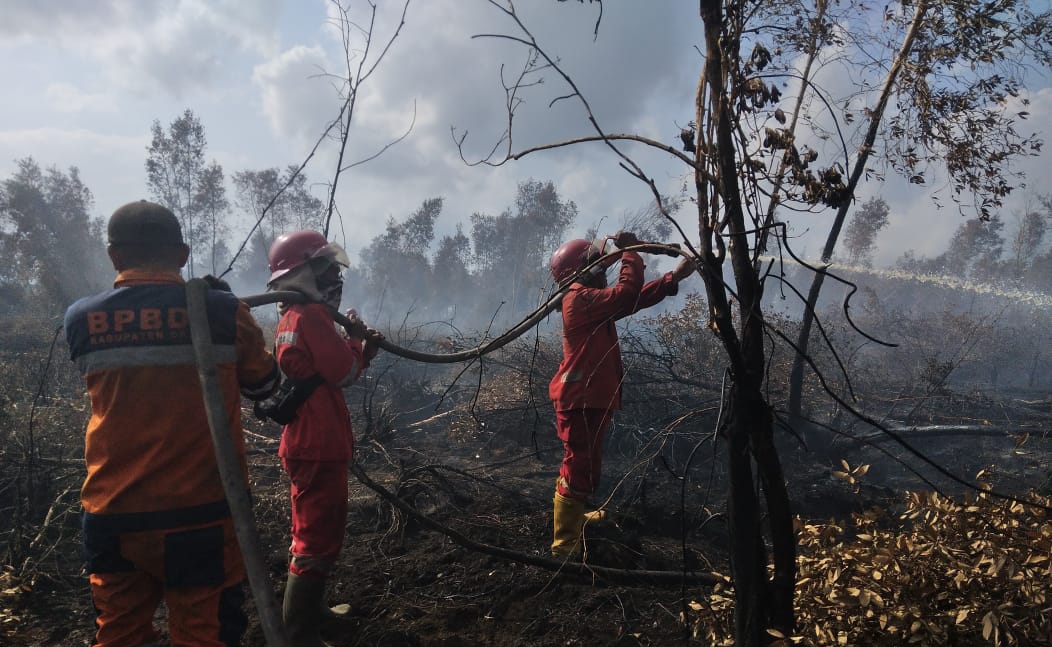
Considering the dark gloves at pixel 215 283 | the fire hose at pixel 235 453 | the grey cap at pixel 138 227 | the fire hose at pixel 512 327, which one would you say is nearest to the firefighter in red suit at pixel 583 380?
the fire hose at pixel 512 327

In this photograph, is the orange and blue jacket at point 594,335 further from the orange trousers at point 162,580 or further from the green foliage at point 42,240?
the green foliage at point 42,240

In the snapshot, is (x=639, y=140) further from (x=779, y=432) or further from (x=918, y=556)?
(x=779, y=432)

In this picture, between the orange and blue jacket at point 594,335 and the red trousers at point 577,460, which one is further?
the red trousers at point 577,460

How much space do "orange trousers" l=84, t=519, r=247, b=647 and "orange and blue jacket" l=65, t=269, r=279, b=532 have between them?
0.20ft

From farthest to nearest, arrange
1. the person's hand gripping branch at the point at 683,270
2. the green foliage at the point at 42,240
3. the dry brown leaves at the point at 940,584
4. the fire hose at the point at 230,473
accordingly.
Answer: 1. the green foliage at the point at 42,240
2. the person's hand gripping branch at the point at 683,270
3. the fire hose at the point at 230,473
4. the dry brown leaves at the point at 940,584

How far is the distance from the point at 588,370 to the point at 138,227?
8.98ft

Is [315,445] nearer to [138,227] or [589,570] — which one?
[138,227]

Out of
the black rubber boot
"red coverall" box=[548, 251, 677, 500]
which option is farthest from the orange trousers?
"red coverall" box=[548, 251, 677, 500]

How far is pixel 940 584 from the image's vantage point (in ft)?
6.30

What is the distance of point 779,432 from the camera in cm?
744

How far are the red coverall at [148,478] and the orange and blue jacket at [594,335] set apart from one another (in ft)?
7.37

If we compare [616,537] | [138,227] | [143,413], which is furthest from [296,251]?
[616,537]

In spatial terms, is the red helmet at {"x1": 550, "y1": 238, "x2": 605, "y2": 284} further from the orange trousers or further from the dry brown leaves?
the orange trousers

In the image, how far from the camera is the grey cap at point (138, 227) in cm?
227
